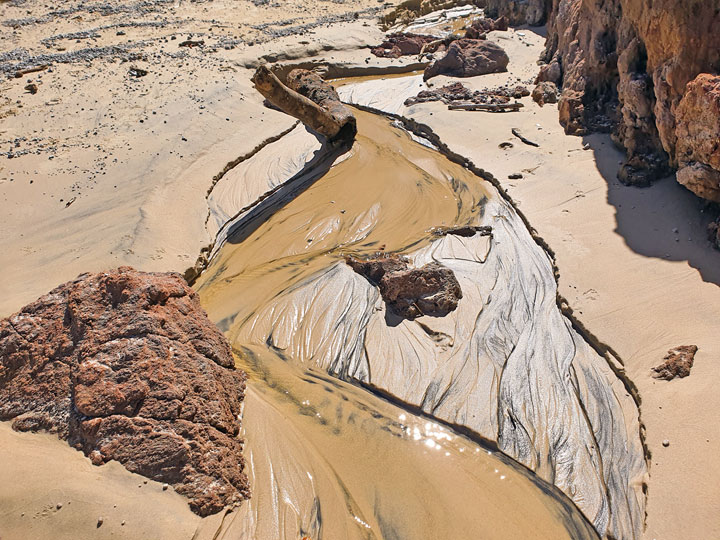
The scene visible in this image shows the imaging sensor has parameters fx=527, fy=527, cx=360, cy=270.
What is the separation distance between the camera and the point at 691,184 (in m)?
5.98

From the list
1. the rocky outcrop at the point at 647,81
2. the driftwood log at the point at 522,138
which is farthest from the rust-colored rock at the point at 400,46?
the driftwood log at the point at 522,138

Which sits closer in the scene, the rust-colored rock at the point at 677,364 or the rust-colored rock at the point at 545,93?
the rust-colored rock at the point at 677,364

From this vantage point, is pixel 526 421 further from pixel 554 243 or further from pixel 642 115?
pixel 642 115

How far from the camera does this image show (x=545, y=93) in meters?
10.2

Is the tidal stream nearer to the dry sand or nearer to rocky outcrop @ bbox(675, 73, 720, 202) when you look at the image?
the dry sand

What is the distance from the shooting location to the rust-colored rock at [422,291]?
18.7 feet

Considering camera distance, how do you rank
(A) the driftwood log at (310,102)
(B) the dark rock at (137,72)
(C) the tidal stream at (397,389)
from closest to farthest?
(C) the tidal stream at (397,389) → (A) the driftwood log at (310,102) → (B) the dark rock at (137,72)

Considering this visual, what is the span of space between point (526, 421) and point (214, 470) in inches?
104

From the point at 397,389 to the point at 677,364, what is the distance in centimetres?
250

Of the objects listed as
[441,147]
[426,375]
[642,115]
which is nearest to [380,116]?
[441,147]

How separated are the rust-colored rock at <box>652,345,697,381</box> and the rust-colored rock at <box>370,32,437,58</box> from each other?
11612 millimetres

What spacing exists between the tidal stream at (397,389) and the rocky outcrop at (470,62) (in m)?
5.45

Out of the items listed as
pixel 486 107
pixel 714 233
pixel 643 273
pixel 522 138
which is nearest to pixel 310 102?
pixel 486 107

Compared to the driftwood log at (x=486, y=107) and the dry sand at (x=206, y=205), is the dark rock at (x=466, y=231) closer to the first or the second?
the dry sand at (x=206, y=205)
